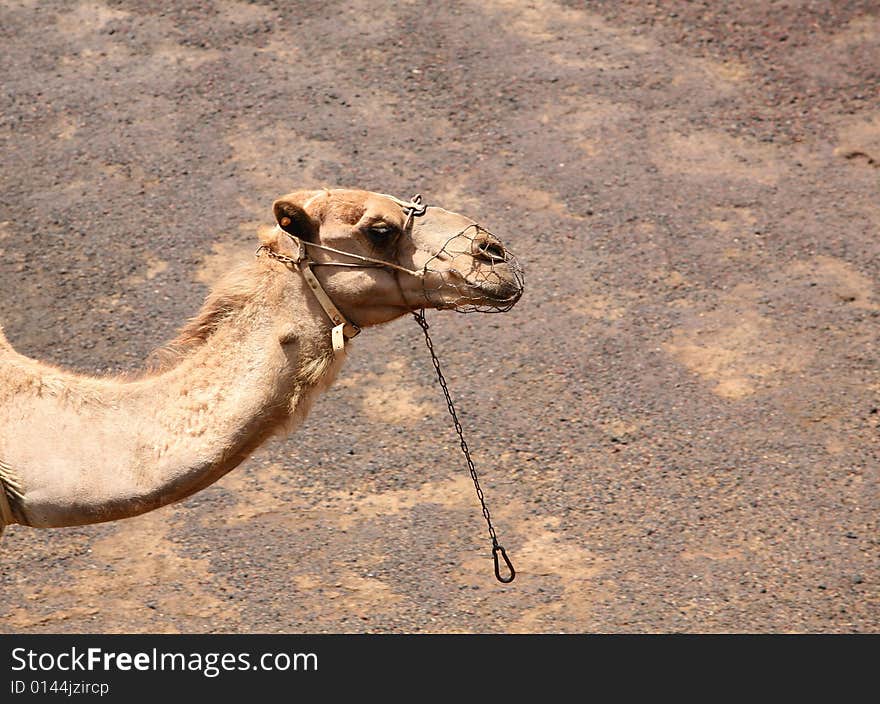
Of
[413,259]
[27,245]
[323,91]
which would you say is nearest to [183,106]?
[323,91]

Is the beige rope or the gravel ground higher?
the beige rope

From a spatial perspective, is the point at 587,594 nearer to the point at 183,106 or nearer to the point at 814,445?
the point at 814,445

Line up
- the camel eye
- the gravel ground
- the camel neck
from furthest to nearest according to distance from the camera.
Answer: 1. the gravel ground
2. the camel eye
3. the camel neck

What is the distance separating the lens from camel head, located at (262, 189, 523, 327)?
4.76 m

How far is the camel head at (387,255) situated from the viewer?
4.76m

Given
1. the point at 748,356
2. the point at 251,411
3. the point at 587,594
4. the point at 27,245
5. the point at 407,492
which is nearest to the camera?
the point at 251,411

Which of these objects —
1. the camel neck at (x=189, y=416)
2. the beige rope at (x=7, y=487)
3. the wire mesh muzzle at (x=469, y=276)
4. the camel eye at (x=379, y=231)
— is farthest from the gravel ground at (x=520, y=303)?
the camel eye at (x=379, y=231)

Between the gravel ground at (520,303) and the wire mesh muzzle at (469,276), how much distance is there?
2752 mm

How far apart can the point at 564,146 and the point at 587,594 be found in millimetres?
4971

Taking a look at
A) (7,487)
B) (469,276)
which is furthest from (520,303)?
(7,487)

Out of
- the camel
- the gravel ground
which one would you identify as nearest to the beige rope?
the camel

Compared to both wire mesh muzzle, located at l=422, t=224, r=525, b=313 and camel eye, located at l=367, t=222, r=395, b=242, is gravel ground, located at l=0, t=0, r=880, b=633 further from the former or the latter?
camel eye, located at l=367, t=222, r=395, b=242

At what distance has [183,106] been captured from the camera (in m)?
11.4

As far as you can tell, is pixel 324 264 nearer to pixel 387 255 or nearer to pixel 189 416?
pixel 387 255
